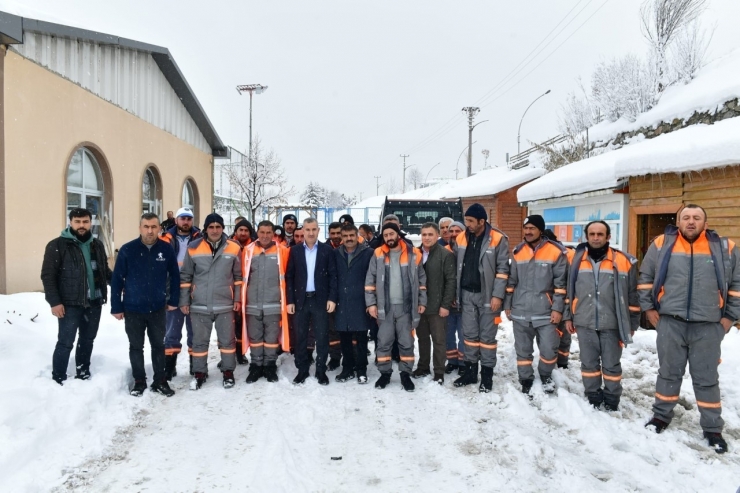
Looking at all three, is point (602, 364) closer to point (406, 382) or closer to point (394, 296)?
point (406, 382)

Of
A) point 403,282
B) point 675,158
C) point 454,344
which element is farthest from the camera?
point 675,158

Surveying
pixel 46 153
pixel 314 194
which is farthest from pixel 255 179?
pixel 314 194

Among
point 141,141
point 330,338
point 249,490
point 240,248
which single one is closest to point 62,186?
point 141,141

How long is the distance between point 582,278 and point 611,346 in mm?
712

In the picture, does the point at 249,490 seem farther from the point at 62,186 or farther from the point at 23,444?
the point at 62,186

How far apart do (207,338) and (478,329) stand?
319cm

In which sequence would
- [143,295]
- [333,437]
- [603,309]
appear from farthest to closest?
[143,295] → [603,309] → [333,437]

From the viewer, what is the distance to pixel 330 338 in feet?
21.5

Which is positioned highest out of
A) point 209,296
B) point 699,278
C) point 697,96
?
point 697,96

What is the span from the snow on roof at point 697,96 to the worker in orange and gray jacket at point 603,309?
7.92m

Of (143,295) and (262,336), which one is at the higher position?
(143,295)

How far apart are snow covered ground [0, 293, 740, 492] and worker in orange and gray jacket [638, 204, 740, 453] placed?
0.98 feet

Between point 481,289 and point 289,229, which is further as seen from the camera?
point 289,229

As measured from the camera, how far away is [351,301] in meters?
5.79
